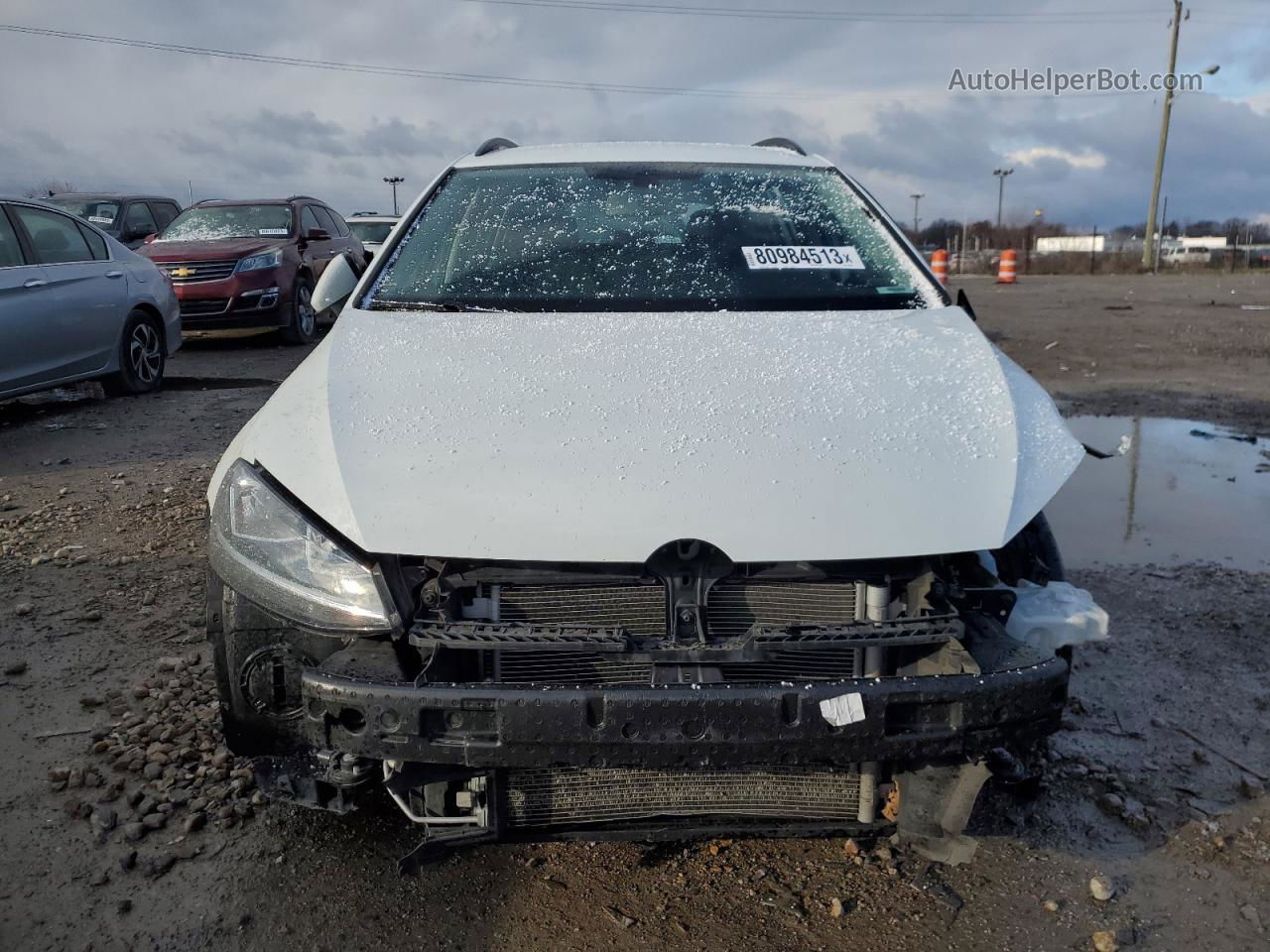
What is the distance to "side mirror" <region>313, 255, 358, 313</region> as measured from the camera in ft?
11.9

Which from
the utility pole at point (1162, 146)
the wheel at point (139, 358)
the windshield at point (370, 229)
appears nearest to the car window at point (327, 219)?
the windshield at point (370, 229)

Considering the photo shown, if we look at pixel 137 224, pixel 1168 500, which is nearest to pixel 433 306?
pixel 1168 500

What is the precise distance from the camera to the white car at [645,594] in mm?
1977

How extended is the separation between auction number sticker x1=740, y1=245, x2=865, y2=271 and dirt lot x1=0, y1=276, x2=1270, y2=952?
157 cm

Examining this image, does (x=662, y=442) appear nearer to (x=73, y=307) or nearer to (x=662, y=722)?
(x=662, y=722)

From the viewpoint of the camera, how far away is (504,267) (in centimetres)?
336

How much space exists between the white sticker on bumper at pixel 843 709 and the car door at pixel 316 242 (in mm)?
11329

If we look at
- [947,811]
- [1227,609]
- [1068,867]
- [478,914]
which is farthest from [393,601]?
[1227,609]

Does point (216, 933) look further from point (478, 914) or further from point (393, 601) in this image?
point (393, 601)

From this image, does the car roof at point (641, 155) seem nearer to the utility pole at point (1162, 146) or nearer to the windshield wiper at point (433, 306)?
the windshield wiper at point (433, 306)

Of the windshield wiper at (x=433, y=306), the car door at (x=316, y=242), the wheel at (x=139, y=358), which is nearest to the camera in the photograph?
the windshield wiper at (x=433, y=306)

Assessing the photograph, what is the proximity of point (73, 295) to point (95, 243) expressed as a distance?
2.28 feet

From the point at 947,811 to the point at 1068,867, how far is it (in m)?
0.51

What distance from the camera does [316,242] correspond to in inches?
496
